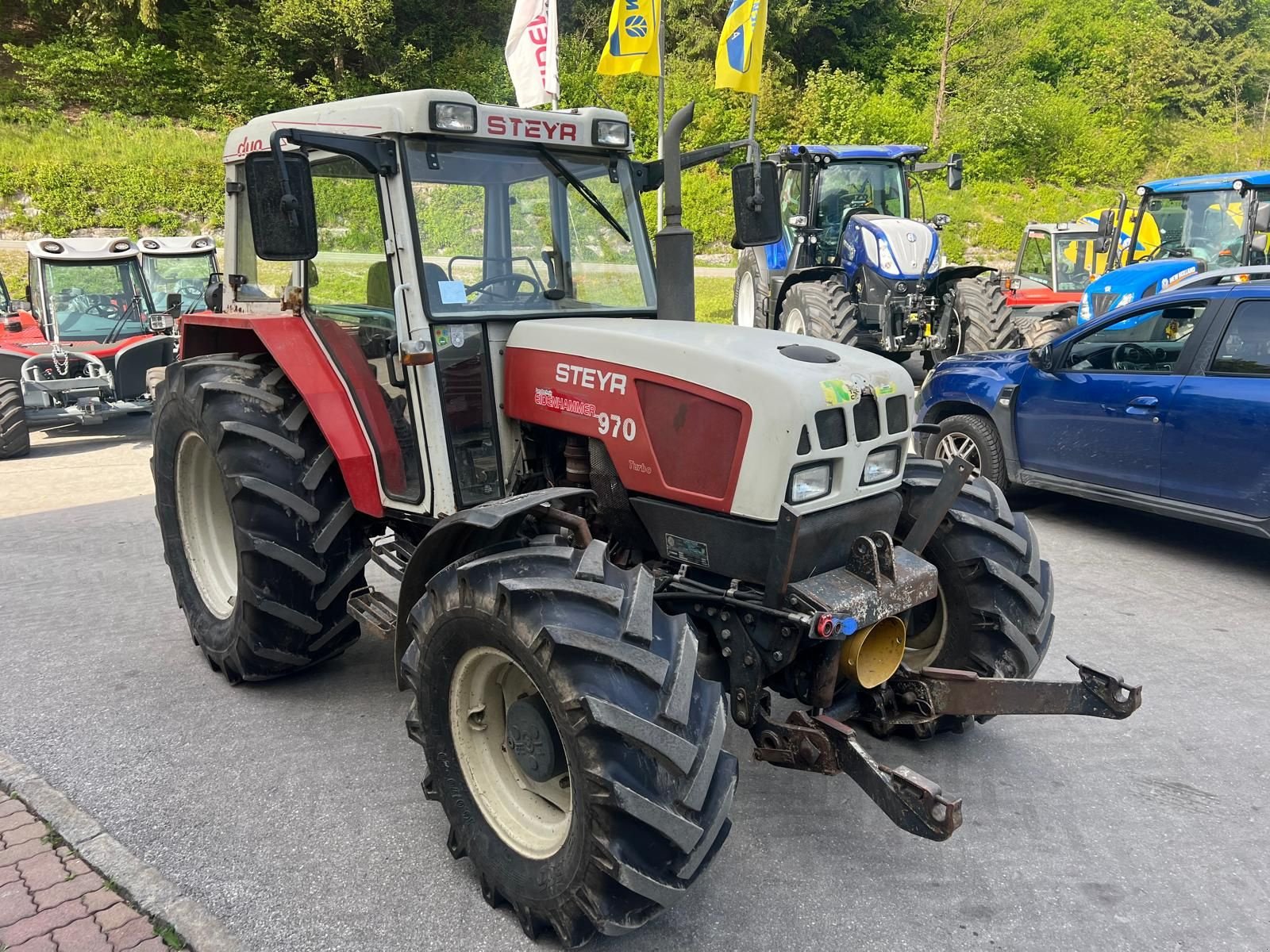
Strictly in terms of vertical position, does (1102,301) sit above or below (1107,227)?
below

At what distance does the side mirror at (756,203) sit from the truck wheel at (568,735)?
1.87m

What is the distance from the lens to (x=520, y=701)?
2.75 metres

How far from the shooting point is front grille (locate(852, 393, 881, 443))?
9.75 feet

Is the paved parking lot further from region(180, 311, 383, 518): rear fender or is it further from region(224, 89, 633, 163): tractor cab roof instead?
region(224, 89, 633, 163): tractor cab roof

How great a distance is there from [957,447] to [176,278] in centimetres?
949

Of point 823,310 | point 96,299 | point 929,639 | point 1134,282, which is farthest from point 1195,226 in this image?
point 96,299

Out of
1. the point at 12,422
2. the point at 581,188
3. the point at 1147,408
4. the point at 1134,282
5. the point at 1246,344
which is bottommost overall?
the point at 12,422

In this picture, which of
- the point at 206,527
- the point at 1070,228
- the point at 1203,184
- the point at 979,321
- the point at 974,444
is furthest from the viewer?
the point at 1070,228

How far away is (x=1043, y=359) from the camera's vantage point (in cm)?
659

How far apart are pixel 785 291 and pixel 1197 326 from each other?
19.4 ft

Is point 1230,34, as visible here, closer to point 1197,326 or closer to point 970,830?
point 1197,326

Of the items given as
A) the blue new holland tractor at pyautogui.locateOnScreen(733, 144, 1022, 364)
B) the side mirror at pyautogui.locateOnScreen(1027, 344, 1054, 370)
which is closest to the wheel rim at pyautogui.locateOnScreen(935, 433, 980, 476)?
the side mirror at pyautogui.locateOnScreen(1027, 344, 1054, 370)

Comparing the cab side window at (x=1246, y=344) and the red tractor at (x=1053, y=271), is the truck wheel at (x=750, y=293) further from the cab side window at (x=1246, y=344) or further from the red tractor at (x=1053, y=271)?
the cab side window at (x=1246, y=344)

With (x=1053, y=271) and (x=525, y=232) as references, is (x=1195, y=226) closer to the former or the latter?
(x=1053, y=271)
